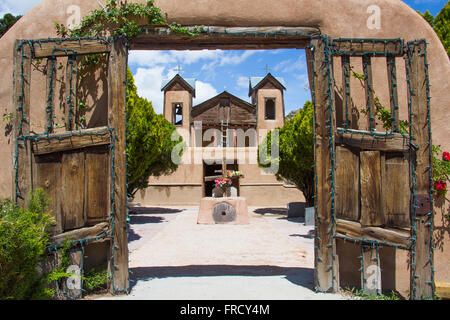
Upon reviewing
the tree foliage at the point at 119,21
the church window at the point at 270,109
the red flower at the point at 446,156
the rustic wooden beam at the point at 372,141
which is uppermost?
the church window at the point at 270,109

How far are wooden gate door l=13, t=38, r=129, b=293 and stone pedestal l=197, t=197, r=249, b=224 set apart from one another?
10.4 m

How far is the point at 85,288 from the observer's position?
4.55m

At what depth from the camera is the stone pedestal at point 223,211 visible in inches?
590

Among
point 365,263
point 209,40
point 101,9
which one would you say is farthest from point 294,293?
point 101,9

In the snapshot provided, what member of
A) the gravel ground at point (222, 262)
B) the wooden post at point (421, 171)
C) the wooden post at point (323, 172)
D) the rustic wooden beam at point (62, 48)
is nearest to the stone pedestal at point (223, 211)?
the gravel ground at point (222, 262)

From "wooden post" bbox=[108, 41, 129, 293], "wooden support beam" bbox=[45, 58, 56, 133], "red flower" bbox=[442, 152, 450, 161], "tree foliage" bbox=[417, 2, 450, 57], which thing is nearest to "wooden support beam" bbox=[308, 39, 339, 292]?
"red flower" bbox=[442, 152, 450, 161]

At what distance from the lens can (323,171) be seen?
4.68 meters

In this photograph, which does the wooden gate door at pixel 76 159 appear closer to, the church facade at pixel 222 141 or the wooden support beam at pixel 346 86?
the wooden support beam at pixel 346 86

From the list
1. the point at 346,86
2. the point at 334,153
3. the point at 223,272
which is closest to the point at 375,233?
the point at 334,153

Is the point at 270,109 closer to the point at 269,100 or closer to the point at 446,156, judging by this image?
the point at 269,100

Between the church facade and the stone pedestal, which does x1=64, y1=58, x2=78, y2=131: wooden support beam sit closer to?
the stone pedestal

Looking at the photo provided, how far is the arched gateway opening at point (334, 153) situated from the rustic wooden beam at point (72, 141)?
0.04 feet

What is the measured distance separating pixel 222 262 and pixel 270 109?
23.1m

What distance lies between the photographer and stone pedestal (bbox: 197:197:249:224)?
49.1ft
